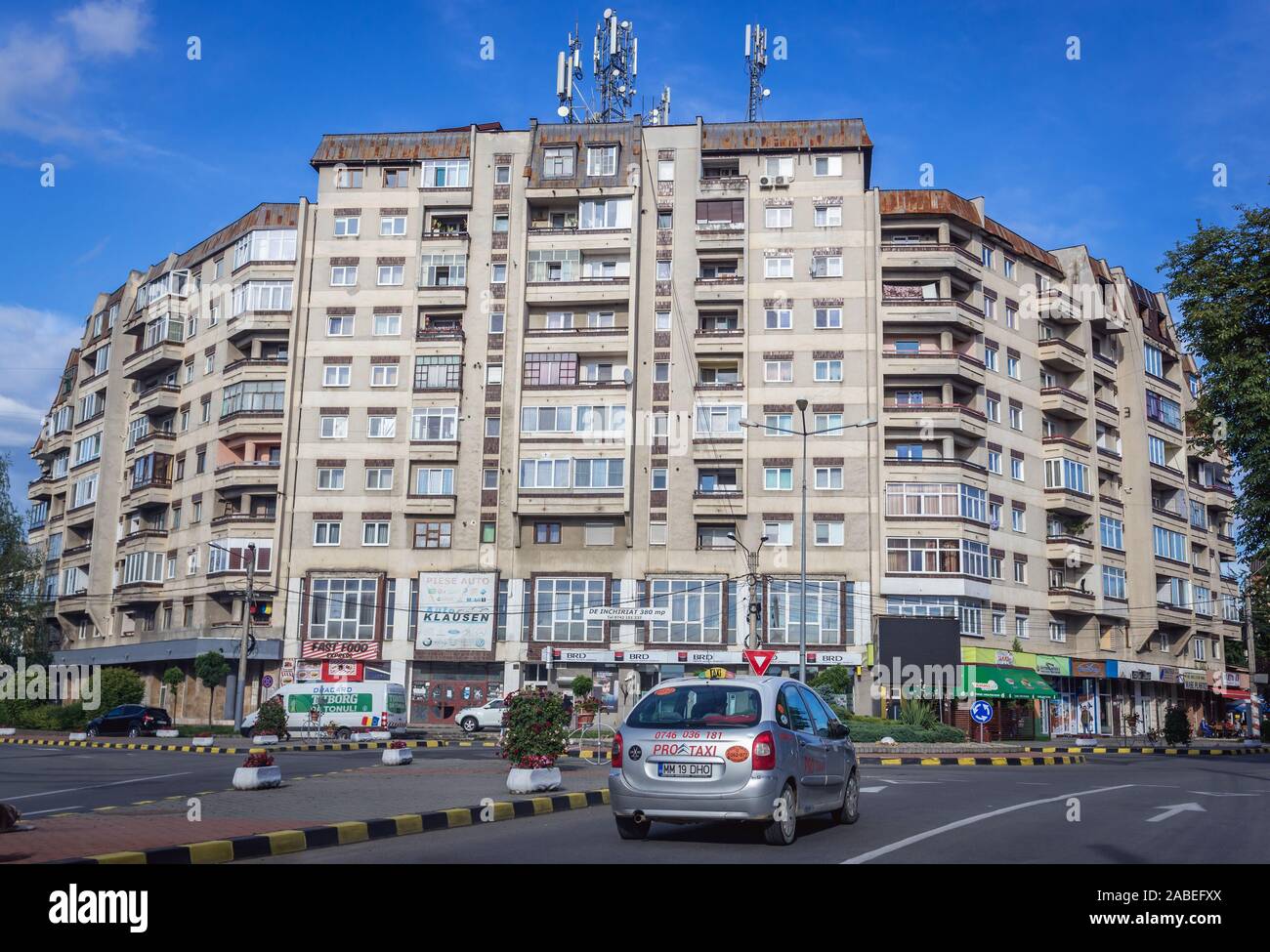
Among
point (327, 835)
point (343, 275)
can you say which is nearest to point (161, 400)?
point (343, 275)

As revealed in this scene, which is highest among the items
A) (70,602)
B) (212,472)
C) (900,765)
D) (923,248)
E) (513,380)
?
(923,248)

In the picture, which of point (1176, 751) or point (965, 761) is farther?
point (1176, 751)

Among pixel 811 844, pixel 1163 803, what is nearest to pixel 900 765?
pixel 1163 803

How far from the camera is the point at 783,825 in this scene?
440 inches

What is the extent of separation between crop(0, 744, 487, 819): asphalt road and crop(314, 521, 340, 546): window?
871 inches

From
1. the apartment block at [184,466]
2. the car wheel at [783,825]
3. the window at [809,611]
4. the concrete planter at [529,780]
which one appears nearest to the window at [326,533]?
the apartment block at [184,466]

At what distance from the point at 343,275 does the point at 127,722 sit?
24.9m

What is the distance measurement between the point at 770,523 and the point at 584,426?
1002 cm

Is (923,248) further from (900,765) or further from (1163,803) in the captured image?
(1163,803)

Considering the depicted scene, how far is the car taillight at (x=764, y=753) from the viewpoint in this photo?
35.9ft

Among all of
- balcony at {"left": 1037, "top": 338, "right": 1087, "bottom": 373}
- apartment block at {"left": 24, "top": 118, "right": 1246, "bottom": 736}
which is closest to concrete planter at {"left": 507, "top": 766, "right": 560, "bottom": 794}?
apartment block at {"left": 24, "top": 118, "right": 1246, "bottom": 736}

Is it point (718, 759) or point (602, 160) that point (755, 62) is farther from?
point (718, 759)

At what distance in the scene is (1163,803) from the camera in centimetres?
1653
